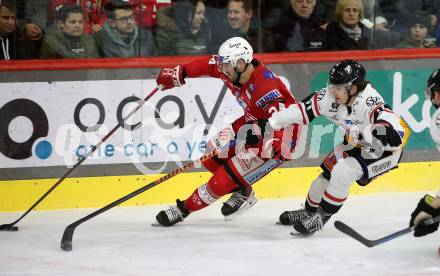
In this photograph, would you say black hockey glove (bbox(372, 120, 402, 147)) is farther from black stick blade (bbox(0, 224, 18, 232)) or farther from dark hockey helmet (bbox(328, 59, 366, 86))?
black stick blade (bbox(0, 224, 18, 232))

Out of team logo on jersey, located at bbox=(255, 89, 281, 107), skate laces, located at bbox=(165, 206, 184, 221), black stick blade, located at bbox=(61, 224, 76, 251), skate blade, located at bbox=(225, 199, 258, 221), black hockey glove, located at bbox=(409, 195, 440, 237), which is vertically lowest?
skate blade, located at bbox=(225, 199, 258, 221)

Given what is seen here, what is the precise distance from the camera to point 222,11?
22.4 ft

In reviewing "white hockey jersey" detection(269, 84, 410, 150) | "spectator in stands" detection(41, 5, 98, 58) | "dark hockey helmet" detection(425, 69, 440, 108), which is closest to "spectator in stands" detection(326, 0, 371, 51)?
"white hockey jersey" detection(269, 84, 410, 150)

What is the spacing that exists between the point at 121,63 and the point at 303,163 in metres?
1.49

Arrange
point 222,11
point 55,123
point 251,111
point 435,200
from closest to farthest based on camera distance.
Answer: point 435,200
point 251,111
point 55,123
point 222,11

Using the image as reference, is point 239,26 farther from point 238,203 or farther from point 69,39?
point 238,203

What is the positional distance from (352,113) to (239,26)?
5.41ft

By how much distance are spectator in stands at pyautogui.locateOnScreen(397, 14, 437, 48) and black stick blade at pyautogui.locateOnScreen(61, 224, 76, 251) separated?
Answer: 3015 millimetres

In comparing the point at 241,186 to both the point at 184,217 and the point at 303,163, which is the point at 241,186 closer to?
the point at 184,217

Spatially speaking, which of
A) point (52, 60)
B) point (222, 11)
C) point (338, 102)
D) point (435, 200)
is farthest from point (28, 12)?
point (435, 200)

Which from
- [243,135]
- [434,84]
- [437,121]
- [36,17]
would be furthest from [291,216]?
[36,17]

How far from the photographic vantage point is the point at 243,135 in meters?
6.08

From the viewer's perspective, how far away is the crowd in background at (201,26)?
6.45m

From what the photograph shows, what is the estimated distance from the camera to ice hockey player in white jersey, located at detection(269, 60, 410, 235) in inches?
211
